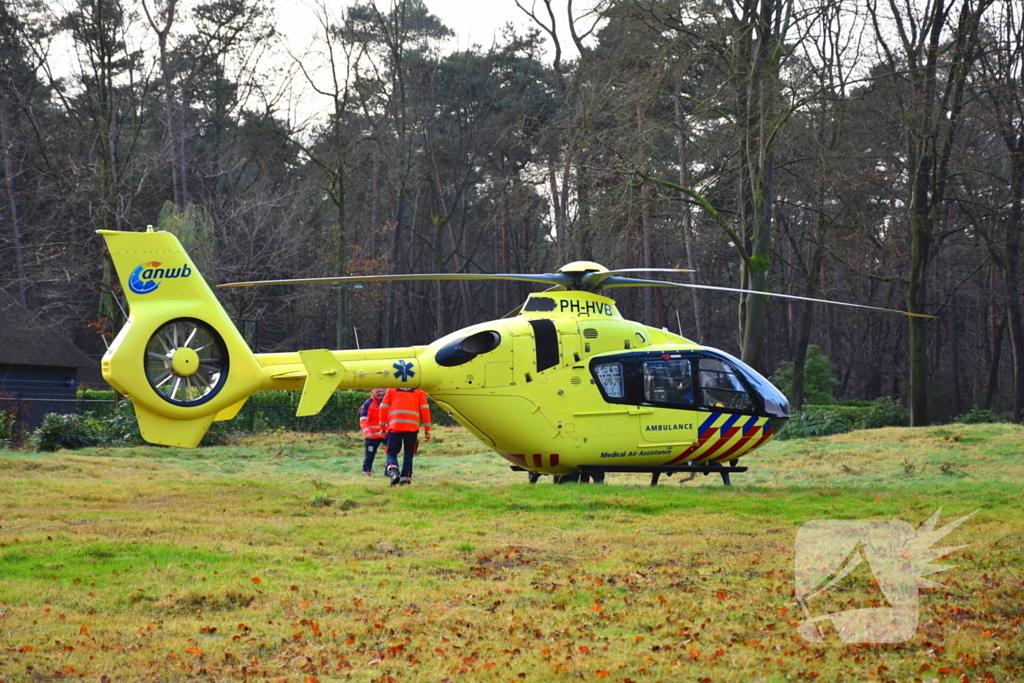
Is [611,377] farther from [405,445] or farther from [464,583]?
[464,583]

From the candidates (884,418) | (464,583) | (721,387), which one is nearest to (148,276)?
(464,583)

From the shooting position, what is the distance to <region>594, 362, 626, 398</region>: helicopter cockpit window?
13977 mm

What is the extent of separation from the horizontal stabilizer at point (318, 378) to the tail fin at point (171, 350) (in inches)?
24.5

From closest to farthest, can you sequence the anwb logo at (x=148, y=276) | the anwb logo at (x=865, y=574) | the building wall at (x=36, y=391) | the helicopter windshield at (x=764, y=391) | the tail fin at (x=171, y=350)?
the anwb logo at (x=865, y=574), the tail fin at (x=171, y=350), the anwb logo at (x=148, y=276), the helicopter windshield at (x=764, y=391), the building wall at (x=36, y=391)

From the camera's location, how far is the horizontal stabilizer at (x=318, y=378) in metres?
12.3

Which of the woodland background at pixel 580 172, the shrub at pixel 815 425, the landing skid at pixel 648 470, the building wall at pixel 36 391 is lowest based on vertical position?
the landing skid at pixel 648 470

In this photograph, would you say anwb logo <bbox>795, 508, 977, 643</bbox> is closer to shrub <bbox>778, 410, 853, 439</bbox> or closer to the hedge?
shrub <bbox>778, 410, 853, 439</bbox>

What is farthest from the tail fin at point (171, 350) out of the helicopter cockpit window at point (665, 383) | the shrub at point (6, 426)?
the shrub at point (6, 426)

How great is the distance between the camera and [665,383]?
14.0m

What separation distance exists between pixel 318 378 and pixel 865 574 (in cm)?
682

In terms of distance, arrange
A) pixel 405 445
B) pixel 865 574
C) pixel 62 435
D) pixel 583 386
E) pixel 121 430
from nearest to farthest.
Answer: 1. pixel 865 574
2. pixel 583 386
3. pixel 405 445
4. pixel 62 435
5. pixel 121 430

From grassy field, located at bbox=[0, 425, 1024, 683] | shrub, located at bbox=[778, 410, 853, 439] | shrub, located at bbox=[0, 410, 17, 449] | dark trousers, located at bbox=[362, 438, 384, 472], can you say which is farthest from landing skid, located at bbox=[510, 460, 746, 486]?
shrub, located at bbox=[0, 410, 17, 449]

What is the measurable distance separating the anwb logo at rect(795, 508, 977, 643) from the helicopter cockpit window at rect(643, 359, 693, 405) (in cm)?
370

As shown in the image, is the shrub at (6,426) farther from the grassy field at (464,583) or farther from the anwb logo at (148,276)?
the anwb logo at (148,276)
